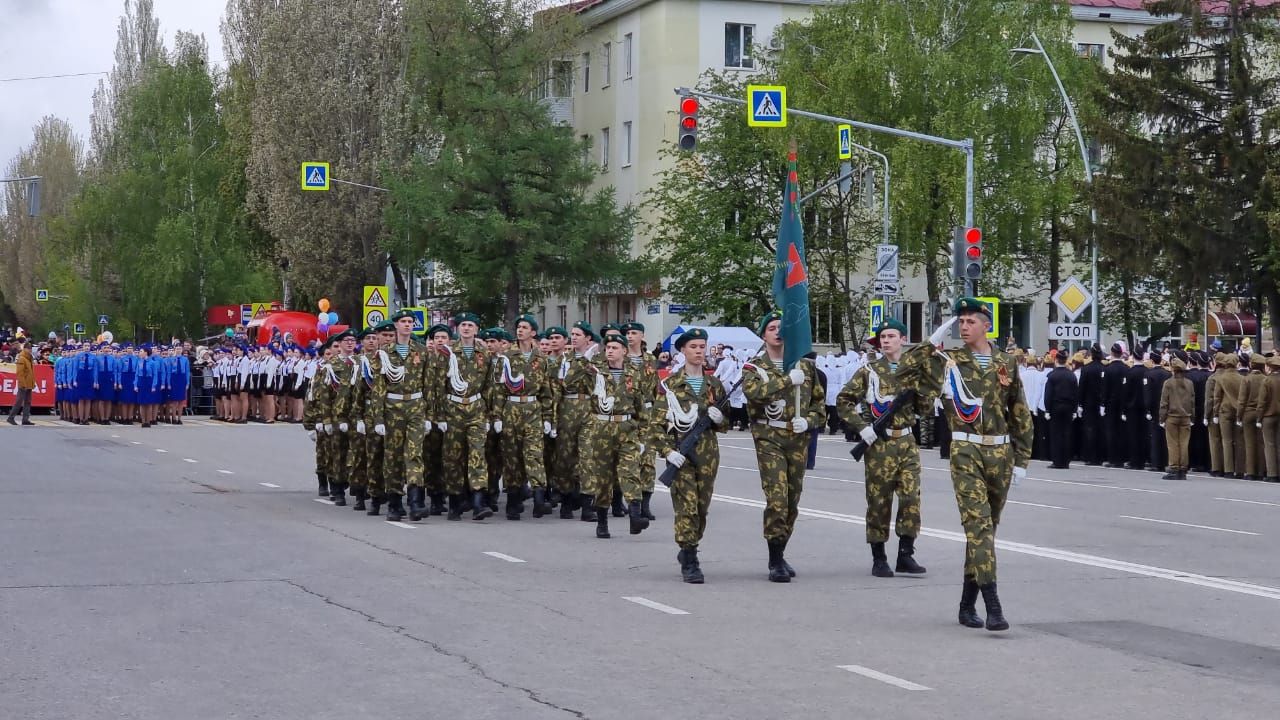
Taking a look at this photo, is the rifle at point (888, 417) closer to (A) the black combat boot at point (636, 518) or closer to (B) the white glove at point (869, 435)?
(B) the white glove at point (869, 435)

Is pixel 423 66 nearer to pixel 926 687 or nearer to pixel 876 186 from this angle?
pixel 876 186

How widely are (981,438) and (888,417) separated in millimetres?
2184

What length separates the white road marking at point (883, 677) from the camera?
320 inches

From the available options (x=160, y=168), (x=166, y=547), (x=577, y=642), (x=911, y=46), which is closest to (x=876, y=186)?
(x=911, y=46)

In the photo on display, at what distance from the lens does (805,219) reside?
57.6 metres

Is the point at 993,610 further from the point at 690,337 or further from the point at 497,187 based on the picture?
the point at 497,187

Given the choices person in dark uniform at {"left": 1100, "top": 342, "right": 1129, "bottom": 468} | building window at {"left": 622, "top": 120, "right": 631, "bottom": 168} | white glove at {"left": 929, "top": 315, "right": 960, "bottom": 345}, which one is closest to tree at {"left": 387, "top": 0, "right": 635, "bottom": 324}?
building window at {"left": 622, "top": 120, "right": 631, "bottom": 168}

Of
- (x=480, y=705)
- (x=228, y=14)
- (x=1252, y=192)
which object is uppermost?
(x=228, y=14)

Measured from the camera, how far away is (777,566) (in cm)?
1192

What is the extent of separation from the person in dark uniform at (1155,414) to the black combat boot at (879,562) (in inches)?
577

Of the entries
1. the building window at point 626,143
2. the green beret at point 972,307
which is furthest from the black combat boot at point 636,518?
the building window at point 626,143

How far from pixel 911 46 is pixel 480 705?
142 ft

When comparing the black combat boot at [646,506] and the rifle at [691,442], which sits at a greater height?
the rifle at [691,442]

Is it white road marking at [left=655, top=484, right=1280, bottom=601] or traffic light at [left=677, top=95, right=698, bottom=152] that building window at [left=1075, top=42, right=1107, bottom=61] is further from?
white road marking at [left=655, top=484, right=1280, bottom=601]
